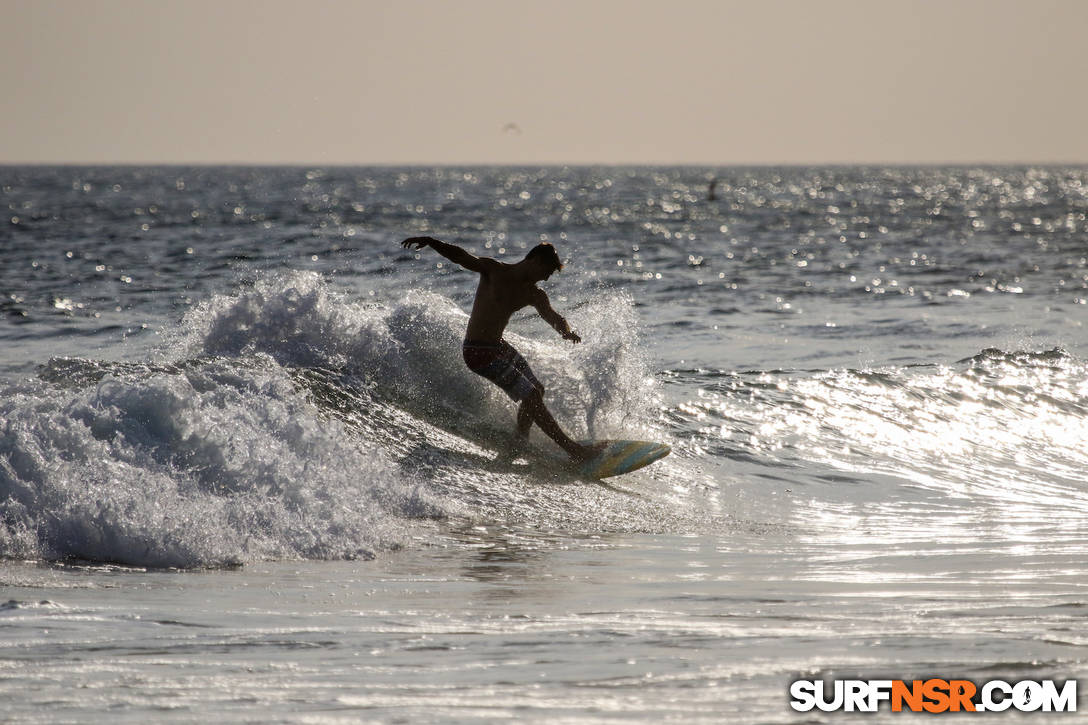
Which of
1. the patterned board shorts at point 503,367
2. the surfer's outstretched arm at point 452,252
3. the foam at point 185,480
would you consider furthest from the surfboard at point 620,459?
the surfer's outstretched arm at point 452,252

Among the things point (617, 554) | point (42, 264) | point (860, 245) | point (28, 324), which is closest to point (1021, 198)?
point (860, 245)

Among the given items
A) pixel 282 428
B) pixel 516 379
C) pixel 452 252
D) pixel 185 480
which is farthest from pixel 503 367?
pixel 185 480

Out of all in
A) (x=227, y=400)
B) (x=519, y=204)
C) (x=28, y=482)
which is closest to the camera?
(x=28, y=482)

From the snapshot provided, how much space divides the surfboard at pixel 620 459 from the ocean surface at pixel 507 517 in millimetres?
140

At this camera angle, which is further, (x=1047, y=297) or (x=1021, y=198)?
(x=1021, y=198)

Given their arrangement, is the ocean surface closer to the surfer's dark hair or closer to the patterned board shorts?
the patterned board shorts

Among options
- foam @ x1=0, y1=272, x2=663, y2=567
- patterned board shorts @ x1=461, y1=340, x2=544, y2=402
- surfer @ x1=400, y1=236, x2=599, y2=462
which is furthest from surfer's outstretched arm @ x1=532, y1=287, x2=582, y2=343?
foam @ x1=0, y1=272, x2=663, y2=567

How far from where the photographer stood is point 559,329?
390 inches

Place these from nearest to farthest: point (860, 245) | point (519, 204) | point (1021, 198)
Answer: point (860, 245) → point (519, 204) → point (1021, 198)

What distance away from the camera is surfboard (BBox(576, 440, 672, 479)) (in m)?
9.71

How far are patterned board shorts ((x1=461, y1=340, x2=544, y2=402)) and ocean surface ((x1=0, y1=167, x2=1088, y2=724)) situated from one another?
57 centimetres

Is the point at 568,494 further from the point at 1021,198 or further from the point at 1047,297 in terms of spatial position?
the point at 1021,198

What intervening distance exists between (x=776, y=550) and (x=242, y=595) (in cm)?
313

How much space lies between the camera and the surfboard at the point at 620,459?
382 inches
